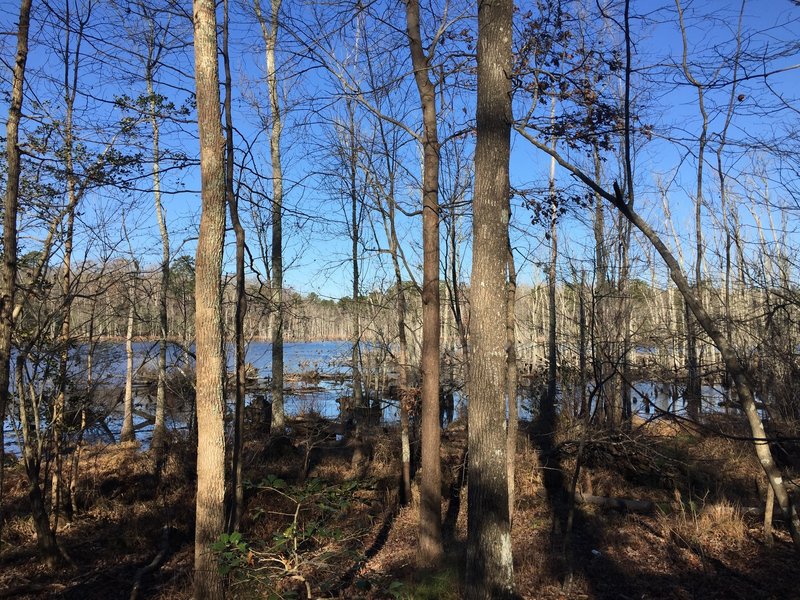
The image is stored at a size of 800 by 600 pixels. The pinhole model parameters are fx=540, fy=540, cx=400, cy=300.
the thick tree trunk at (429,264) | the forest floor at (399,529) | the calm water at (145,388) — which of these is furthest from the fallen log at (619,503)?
the calm water at (145,388)

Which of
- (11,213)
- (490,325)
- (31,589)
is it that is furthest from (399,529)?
(11,213)

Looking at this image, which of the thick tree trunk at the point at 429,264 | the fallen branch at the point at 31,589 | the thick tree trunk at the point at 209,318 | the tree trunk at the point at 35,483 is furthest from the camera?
the thick tree trunk at the point at 429,264

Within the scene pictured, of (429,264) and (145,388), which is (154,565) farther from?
(145,388)

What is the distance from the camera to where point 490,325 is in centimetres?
463

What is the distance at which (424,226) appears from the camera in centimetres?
829

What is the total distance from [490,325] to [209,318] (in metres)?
3.30

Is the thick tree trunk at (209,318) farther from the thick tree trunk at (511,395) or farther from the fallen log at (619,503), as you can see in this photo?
the fallen log at (619,503)

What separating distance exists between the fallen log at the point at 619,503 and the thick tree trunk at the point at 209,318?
23.9 ft

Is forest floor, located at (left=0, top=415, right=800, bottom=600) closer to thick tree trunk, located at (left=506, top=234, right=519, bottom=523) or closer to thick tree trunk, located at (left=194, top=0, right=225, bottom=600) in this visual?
thick tree trunk, located at (left=194, top=0, right=225, bottom=600)

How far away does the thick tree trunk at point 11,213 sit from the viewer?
6.41m

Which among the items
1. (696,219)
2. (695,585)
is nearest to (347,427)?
(695,585)

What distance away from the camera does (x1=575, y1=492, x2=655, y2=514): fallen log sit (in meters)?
9.86

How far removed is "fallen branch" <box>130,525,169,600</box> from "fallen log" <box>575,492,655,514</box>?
7.46 metres

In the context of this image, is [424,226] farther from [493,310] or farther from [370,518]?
[370,518]
